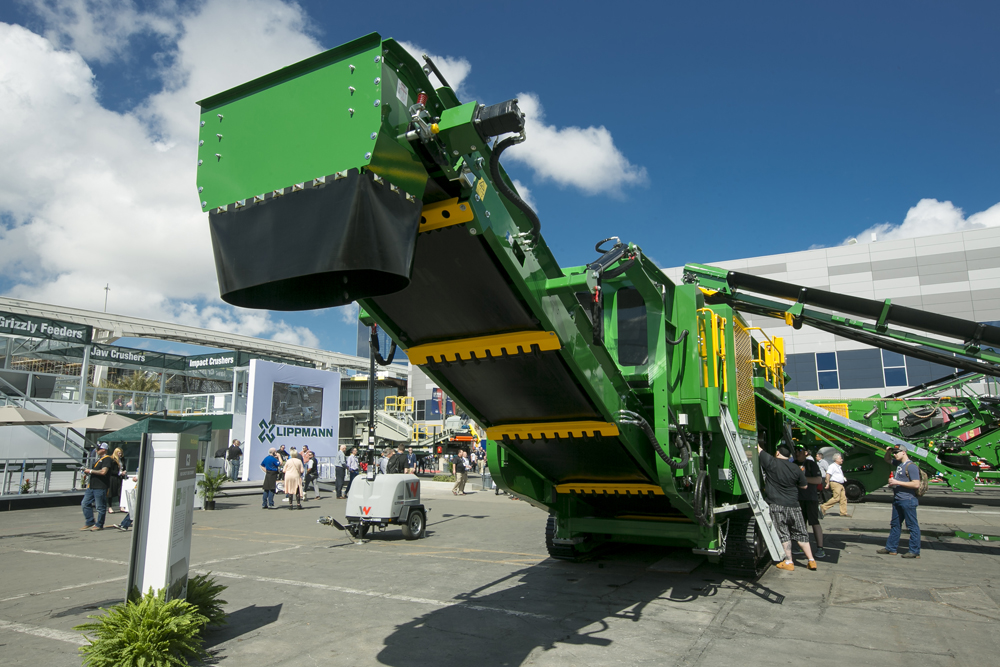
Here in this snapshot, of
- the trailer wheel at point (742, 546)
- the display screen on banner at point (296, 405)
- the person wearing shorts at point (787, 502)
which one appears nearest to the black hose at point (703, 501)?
the trailer wheel at point (742, 546)

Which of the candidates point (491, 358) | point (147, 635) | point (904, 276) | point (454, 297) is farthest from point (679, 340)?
point (904, 276)

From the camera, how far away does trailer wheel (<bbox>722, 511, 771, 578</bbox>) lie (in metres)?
7.29

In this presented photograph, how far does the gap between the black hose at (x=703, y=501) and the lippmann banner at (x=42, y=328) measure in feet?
84.5

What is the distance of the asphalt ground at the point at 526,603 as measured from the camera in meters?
4.91

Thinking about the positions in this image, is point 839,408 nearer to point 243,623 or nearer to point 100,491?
point 243,623

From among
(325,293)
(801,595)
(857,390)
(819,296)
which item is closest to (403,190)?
(325,293)

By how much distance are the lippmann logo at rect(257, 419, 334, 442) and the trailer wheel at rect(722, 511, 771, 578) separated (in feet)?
76.9

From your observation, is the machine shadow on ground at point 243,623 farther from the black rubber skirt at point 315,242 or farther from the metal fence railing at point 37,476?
the metal fence railing at point 37,476

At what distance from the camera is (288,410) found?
28500 mm

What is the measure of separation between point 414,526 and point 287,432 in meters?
18.6

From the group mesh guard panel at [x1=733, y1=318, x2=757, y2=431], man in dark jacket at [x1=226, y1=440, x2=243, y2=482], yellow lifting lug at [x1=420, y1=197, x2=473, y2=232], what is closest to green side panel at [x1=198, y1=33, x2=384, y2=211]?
yellow lifting lug at [x1=420, y1=197, x2=473, y2=232]

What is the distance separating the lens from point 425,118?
11.1 feet

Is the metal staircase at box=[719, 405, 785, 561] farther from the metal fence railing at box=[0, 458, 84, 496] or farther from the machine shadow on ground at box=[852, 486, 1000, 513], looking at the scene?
the metal fence railing at box=[0, 458, 84, 496]

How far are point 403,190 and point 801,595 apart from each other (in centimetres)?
630
